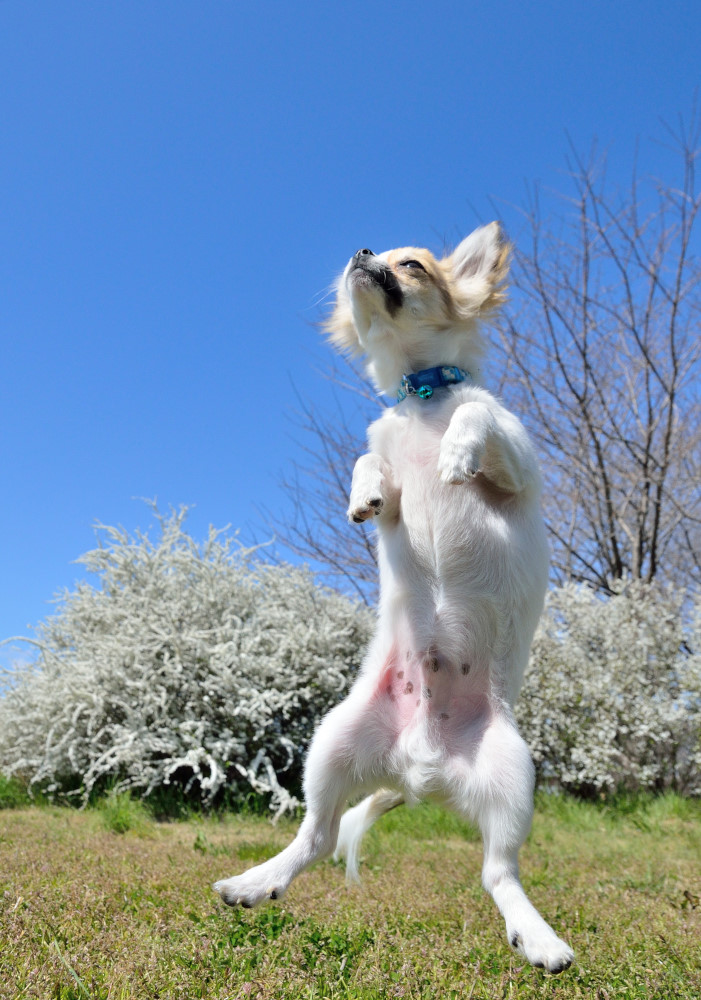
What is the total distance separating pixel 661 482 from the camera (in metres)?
8.16

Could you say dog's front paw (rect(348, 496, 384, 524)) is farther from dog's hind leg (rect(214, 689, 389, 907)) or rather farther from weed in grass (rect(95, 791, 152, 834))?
weed in grass (rect(95, 791, 152, 834))

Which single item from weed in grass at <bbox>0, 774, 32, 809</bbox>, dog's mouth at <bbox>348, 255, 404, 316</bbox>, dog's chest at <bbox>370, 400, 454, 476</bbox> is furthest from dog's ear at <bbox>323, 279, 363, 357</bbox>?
weed in grass at <bbox>0, 774, 32, 809</bbox>

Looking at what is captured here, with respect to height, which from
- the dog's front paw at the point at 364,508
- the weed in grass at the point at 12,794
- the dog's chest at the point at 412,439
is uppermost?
the dog's chest at the point at 412,439

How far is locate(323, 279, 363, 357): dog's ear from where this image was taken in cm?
343

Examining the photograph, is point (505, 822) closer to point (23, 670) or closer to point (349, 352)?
point (349, 352)

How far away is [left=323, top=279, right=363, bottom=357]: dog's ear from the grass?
2284mm

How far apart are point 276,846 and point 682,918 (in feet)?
7.48

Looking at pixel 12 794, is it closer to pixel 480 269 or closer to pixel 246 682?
pixel 246 682

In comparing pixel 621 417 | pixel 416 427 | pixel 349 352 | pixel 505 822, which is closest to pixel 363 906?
pixel 505 822

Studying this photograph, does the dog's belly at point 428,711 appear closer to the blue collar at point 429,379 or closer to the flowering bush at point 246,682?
the blue collar at point 429,379

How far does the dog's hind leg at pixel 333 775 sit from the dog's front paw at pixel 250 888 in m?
0.06

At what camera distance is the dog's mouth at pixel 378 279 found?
3.02m

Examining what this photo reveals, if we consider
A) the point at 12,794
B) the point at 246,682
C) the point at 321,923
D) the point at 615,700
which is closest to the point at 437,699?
the point at 321,923

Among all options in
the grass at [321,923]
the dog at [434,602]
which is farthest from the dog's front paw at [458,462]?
the grass at [321,923]
